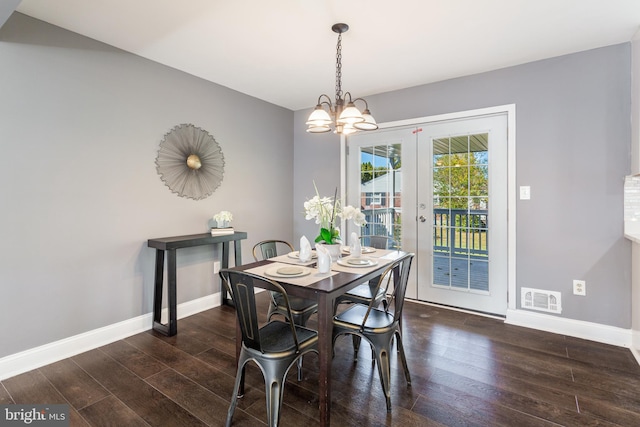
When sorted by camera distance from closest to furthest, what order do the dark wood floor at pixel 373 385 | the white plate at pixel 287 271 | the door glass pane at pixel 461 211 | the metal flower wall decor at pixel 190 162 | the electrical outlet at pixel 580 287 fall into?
the dark wood floor at pixel 373 385 < the white plate at pixel 287 271 < the electrical outlet at pixel 580 287 < the metal flower wall decor at pixel 190 162 < the door glass pane at pixel 461 211

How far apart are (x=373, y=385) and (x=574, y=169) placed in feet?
8.36

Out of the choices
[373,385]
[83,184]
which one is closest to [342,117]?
[373,385]

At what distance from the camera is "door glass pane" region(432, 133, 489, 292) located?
3287 millimetres

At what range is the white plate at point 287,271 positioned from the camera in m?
1.95

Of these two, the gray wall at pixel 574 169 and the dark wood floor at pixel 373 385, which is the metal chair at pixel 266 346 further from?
the gray wall at pixel 574 169

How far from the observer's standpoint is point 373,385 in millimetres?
2053

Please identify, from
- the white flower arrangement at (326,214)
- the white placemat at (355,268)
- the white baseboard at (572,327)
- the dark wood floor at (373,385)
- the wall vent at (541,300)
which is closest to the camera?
the dark wood floor at (373,385)

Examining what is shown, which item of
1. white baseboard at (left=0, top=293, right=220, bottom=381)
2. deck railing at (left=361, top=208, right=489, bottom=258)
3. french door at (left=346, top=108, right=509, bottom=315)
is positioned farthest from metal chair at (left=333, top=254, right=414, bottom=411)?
white baseboard at (left=0, top=293, right=220, bottom=381)

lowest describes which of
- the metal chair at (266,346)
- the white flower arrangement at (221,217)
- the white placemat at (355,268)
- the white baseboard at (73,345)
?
the white baseboard at (73,345)

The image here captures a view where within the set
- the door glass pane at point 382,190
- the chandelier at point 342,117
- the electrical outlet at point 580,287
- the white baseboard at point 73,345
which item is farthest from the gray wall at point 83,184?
the electrical outlet at point 580,287

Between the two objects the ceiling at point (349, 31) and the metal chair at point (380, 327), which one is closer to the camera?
the metal chair at point (380, 327)

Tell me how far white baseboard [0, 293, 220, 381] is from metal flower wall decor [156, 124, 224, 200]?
48.3 inches

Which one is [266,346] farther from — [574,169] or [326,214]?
[574,169]

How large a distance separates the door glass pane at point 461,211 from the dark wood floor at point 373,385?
765 mm
